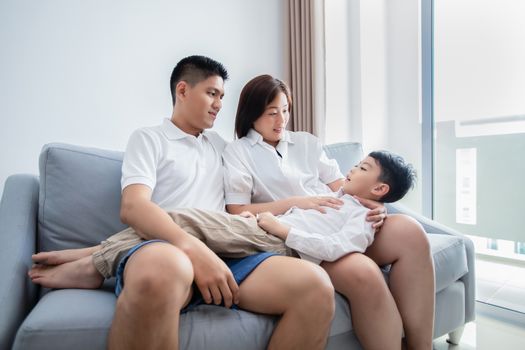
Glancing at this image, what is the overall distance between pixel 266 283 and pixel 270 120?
0.74 metres

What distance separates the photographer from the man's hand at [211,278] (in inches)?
33.1

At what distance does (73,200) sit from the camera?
117cm

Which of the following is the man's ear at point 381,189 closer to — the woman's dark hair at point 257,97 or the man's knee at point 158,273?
the woman's dark hair at point 257,97

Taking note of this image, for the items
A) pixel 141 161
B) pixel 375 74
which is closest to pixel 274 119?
pixel 141 161

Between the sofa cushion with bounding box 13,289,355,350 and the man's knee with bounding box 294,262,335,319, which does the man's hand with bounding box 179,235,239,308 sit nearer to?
the sofa cushion with bounding box 13,289,355,350

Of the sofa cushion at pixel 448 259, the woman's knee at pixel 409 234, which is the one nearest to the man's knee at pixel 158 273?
the woman's knee at pixel 409 234

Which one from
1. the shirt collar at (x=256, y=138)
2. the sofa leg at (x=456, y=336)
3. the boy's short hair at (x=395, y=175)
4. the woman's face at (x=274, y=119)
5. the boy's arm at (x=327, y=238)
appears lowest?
the sofa leg at (x=456, y=336)

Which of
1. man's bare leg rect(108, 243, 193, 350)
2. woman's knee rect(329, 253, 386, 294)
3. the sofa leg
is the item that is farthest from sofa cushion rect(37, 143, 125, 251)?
the sofa leg

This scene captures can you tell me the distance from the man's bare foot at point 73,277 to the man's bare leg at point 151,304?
0.25 meters

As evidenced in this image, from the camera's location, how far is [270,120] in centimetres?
144

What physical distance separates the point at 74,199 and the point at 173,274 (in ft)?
1.95

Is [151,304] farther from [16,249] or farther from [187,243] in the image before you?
[16,249]

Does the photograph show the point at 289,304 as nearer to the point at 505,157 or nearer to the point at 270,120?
the point at 270,120

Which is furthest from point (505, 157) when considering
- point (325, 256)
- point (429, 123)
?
point (325, 256)
